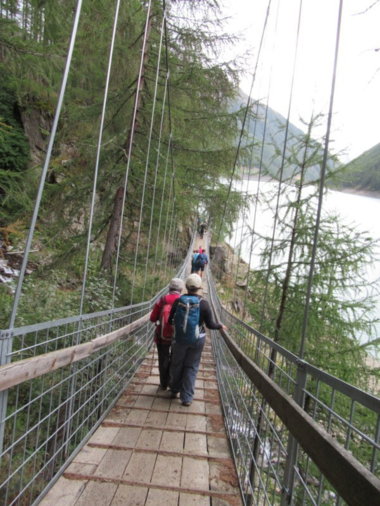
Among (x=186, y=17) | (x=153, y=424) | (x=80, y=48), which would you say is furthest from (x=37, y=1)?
(x=153, y=424)

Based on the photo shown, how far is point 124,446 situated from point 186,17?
22.4ft

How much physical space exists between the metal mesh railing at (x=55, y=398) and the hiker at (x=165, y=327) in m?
0.29

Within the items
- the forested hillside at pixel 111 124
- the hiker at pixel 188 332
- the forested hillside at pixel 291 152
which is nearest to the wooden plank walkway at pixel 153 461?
the hiker at pixel 188 332

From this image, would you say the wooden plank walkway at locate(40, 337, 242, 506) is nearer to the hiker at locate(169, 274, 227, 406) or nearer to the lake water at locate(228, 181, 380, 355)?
the hiker at locate(169, 274, 227, 406)

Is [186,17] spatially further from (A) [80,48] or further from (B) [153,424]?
(B) [153,424]

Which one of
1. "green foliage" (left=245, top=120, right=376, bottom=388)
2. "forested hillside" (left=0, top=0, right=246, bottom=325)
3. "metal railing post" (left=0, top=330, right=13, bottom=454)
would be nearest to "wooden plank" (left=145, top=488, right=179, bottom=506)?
"metal railing post" (left=0, top=330, right=13, bottom=454)

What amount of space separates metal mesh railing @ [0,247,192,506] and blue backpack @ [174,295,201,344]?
0.47 metres

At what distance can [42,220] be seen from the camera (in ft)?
21.9

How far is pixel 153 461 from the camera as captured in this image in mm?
2328

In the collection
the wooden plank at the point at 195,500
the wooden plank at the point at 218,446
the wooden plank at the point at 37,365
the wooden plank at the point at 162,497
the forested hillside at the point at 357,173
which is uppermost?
the forested hillside at the point at 357,173

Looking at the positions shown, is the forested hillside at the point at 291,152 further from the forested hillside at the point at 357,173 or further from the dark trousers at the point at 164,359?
the dark trousers at the point at 164,359

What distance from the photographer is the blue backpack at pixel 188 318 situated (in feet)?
10.8

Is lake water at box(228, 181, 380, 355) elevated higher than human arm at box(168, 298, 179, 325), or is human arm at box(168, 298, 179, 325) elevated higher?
A: lake water at box(228, 181, 380, 355)

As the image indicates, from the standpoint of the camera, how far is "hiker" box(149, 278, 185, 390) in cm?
366
